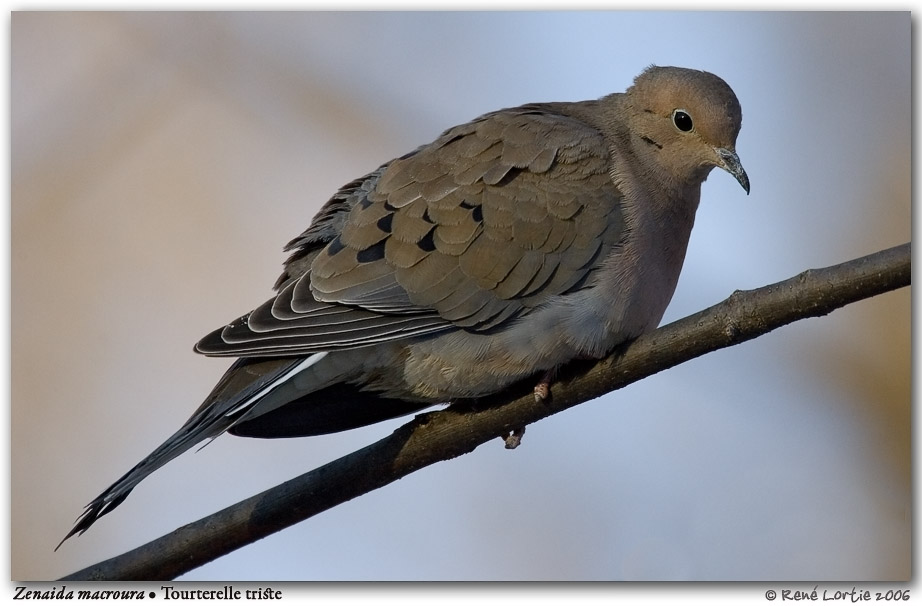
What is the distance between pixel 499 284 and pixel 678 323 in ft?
3.04

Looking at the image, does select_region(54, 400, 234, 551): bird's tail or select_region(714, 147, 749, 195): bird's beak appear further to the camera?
select_region(714, 147, 749, 195): bird's beak

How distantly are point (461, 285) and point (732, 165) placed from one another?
1.17 metres

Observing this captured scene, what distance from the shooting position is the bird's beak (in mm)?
3945

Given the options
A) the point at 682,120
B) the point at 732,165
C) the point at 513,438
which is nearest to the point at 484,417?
the point at 513,438

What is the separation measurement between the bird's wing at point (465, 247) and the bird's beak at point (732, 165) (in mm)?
496

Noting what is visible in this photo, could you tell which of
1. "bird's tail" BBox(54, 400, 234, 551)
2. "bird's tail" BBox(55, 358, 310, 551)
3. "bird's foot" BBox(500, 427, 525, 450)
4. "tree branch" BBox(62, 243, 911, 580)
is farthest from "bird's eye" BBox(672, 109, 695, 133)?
"bird's tail" BBox(54, 400, 234, 551)

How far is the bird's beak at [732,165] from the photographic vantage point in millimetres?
3945

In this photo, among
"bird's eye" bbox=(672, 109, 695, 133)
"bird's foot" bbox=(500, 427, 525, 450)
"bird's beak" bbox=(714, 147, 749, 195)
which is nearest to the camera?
"bird's foot" bbox=(500, 427, 525, 450)

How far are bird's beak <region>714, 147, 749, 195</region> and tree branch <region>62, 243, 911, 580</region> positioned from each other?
97cm

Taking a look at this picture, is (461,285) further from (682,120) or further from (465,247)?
(682,120)

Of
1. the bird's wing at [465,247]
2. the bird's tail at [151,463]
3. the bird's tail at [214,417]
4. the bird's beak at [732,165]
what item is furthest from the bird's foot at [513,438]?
the bird's beak at [732,165]

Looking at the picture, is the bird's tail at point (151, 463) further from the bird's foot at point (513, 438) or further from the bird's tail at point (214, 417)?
the bird's foot at point (513, 438)

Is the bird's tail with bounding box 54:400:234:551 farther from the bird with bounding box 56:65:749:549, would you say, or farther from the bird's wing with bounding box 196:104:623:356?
the bird's wing with bounding box 196:104:623:356

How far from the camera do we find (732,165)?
4.01 meters
